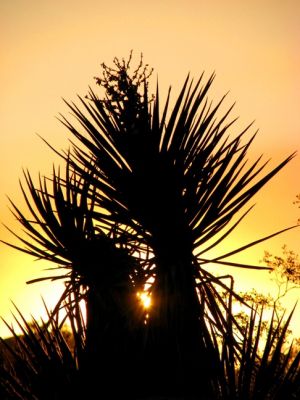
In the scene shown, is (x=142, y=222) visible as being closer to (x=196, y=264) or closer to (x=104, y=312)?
(x=196, y=264)

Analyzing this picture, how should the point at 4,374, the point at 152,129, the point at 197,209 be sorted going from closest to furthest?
1. the point at 4,374
2. the point at 197,209
3. the point at 152,129

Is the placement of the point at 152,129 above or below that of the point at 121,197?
above

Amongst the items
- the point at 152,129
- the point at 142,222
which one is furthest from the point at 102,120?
the point at 142,222

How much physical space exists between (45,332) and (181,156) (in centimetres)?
183

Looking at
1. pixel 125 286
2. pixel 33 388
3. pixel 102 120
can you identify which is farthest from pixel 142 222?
pixel 33 388

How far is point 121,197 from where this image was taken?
12.6ft

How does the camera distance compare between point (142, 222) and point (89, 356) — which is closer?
point (89, 356)

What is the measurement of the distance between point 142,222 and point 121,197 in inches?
11.4

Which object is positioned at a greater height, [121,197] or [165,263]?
[121,197]

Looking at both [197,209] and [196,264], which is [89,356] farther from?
[197,209]

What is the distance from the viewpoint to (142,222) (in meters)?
3.76

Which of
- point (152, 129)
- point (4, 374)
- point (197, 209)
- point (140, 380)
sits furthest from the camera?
point (152, 129)

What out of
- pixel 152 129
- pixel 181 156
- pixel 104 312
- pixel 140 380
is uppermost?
pixel 152 129

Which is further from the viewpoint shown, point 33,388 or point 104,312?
point 104,312
